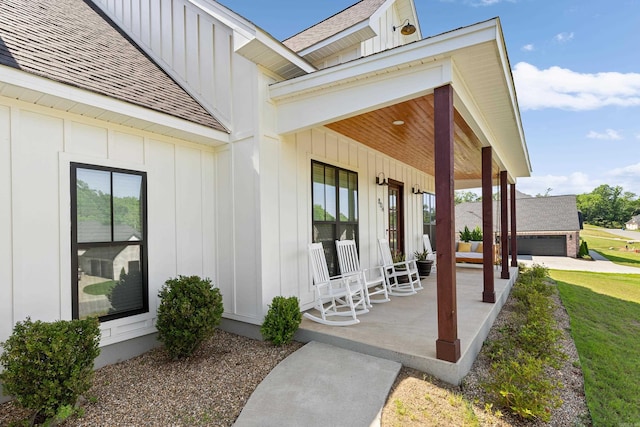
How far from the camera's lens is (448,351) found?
2922 mm

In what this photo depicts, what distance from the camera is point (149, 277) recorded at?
3.79 meters

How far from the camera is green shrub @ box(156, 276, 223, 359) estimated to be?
335cm

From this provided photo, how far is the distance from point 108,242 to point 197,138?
165cm

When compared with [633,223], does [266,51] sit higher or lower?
higher

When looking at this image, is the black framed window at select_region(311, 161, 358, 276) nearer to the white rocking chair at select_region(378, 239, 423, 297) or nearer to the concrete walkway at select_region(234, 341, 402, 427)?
the white rocking chair at select_region(378, 239, 423, 297)

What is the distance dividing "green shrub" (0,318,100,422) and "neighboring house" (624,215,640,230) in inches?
3089

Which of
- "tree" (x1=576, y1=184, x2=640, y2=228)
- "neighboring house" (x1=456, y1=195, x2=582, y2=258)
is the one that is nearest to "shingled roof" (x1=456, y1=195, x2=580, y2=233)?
"neighboring house" (x1=456, y1=195, x2=582, y2=258)

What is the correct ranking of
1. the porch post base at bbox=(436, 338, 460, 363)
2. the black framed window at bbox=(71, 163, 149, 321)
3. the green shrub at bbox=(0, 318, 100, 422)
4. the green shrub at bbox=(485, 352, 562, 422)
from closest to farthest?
the green shrub at bbox=(0, 318, 100, 422) < the green shrub at bbox=(485, 352, 562, 422) < the porch post base at bbox=(436, 338, 460, 363) < the black framed window at bbox=(71, 163, 149, 321)

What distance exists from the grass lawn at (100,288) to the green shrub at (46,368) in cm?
86

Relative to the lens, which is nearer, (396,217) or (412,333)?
(412,333)

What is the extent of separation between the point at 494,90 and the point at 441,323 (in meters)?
2.73

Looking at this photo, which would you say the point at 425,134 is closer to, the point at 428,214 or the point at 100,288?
the point at 100,288

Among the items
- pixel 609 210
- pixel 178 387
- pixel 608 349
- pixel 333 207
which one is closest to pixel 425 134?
pixel 333 207

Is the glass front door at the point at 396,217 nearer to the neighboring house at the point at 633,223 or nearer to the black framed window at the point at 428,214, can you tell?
the black framed window at the point at 428,214
